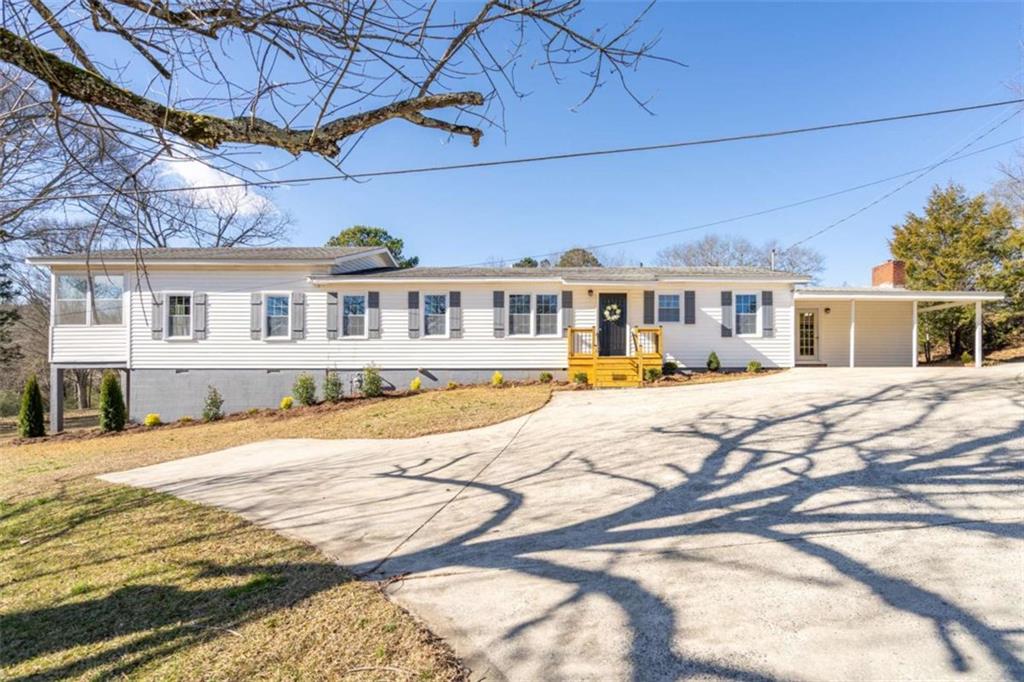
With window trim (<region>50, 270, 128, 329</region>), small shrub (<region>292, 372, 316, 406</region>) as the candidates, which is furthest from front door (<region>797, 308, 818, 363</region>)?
window trim (<region>50, 270, 128, 329</region>)

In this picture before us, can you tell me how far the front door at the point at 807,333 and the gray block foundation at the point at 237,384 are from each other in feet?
28.6

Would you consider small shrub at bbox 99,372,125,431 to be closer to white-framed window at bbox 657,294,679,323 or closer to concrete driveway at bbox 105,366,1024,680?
concrete driveway at bbox 105,366,1024,680

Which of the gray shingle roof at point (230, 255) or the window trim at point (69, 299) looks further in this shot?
the window trim at point (69, 299)

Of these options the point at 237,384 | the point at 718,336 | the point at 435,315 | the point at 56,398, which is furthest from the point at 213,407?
the point at 718,336

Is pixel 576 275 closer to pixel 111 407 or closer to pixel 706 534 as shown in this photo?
pixel 706 534

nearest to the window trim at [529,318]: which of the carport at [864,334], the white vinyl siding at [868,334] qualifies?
the carport at [864,334]

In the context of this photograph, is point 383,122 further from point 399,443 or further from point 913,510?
point 399,443

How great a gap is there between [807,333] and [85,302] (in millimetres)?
23478

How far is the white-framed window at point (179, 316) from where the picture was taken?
14.1 meters

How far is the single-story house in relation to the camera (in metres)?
14.0

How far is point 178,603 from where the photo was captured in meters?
2.90

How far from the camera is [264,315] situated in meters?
14.1

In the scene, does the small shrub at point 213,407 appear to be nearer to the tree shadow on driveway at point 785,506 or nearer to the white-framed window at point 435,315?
the white-framed window at point 435,315

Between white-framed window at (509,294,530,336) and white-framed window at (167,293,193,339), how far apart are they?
9.81m
